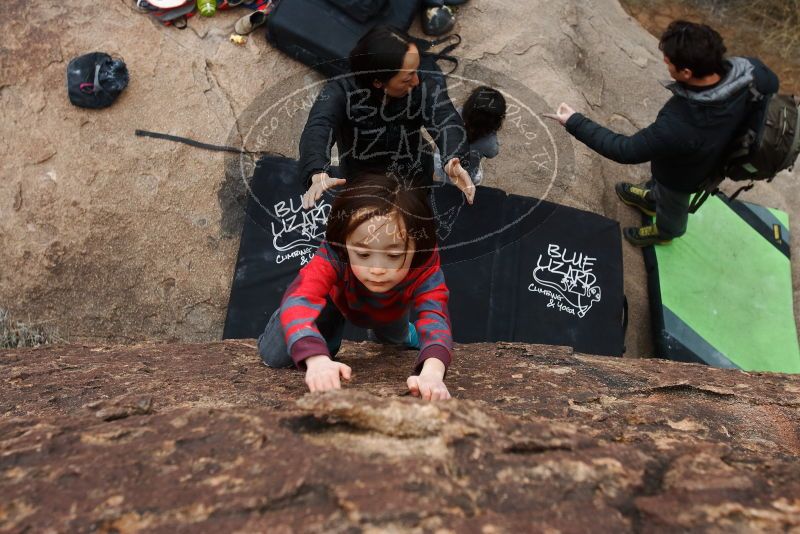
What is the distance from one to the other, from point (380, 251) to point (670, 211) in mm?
2354

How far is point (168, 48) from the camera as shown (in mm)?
3777

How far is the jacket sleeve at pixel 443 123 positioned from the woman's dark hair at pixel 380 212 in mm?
1016

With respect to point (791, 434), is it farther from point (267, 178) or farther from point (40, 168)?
point (40, 168)

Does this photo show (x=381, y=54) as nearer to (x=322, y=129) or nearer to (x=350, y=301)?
(x=322, y=129)

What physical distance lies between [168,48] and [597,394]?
3.45m

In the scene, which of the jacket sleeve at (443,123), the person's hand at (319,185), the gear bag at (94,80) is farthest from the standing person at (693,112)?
the gear bag at (94,80)

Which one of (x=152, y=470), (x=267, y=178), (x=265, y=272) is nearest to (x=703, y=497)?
(x=152, y=470)

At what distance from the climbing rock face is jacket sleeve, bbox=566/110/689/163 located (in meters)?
1.33

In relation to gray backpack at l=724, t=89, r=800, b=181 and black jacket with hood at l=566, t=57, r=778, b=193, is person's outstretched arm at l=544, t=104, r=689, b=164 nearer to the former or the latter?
black jacket with hood at l=566, t=57, r=778, b=193

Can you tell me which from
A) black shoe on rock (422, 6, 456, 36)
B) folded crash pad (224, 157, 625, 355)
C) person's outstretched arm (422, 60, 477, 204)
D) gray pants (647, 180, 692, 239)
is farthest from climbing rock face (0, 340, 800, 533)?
black shoe on rock (422, 6, 456, 36)

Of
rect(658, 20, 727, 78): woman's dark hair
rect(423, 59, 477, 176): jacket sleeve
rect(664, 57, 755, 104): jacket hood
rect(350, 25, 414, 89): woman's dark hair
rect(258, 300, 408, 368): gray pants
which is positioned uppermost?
rect(658, 20, 727, 78): woman's dark hair

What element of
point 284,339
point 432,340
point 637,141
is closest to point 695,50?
point 637,141

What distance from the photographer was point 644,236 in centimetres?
373

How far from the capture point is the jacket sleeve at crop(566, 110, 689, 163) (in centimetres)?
239
